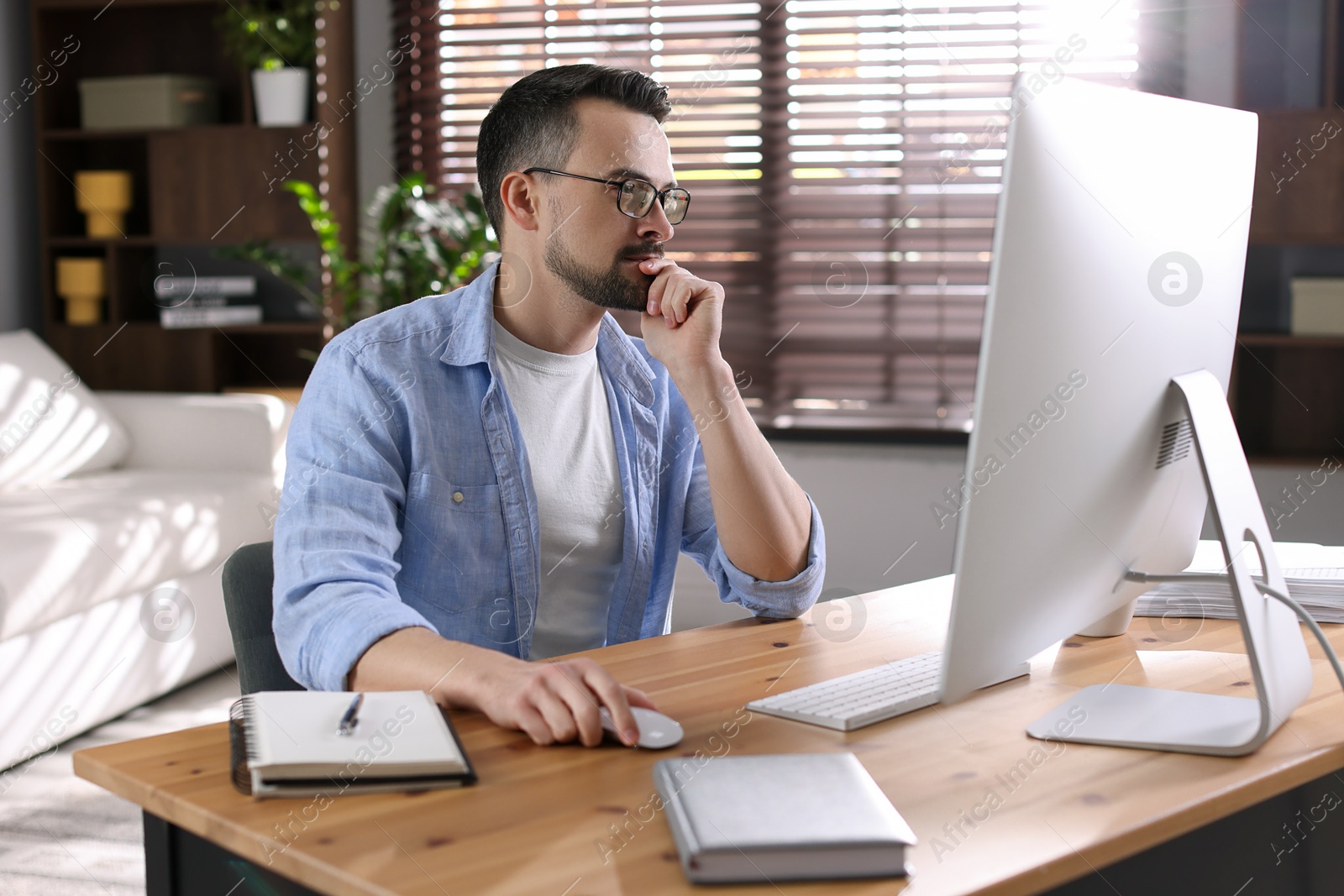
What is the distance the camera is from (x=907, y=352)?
3.78 meters

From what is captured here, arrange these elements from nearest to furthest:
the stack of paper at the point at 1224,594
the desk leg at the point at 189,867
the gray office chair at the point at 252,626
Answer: the desk leg at the point at 189,867, the gray office chair at the point at 252,626, the stack of paper at the point at 1224,594

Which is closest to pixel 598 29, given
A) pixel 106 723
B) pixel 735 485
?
pixel 106 723

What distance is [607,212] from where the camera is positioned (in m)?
1.52

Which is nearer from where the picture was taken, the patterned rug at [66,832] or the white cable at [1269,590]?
the white cable at [1269,590]

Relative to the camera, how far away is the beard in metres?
1.52

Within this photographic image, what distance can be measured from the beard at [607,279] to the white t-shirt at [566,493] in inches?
4.1

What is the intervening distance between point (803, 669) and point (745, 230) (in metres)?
2.82

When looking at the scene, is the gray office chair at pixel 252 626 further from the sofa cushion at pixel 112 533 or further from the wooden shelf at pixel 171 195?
the wooden shelf at pixel 171 195

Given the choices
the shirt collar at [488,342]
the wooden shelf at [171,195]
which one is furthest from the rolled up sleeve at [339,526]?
the wooden shelf at [171,195]

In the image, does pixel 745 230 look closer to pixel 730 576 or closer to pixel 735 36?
pixel 735 36

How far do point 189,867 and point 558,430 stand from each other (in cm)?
78

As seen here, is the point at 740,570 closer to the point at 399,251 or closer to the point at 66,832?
the point at 66,832

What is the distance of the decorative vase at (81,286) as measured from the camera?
14.7 ft

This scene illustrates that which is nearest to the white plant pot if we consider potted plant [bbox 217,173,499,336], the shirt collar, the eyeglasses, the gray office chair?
potted plant [bbox 217,173,499,336]
